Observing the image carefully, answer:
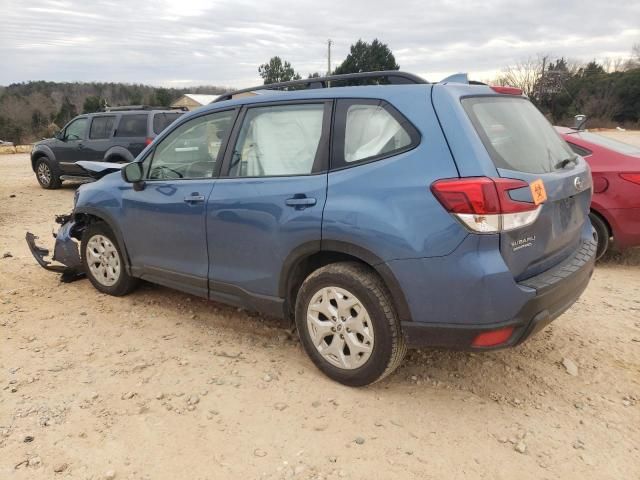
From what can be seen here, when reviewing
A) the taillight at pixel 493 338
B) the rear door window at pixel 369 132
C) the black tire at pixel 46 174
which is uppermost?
the rear door window at pixel 369 132

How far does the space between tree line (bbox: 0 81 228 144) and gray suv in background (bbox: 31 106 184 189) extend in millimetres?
22784

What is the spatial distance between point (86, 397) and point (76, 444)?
0.46 meters

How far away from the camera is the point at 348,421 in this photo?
284 centimetres

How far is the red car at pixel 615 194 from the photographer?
5.13m

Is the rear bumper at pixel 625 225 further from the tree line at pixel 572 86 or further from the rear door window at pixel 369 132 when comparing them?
the tree line at pixel 572 86

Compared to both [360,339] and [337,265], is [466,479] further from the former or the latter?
[337,265]

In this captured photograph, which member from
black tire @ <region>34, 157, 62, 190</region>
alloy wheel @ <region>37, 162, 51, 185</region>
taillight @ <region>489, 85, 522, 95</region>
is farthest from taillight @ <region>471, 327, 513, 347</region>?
alloy wheel @ <region>37, 162, 51, 185</region>

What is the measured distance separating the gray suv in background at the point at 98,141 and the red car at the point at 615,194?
27.2ft

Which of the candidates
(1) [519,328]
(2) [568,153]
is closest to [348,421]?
(1) [519,328]

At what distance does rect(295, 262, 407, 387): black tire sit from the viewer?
2.84 m

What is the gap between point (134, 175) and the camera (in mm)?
4141

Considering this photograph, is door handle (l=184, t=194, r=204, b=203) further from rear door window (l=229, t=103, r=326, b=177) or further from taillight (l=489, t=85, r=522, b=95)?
taillight (l=489, t=85, r=522, b=95)

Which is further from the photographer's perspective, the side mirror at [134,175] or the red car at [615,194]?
the red car at [615,194]

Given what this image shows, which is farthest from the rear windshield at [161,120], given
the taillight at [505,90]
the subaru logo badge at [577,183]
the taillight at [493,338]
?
the taillight at [493,338]
